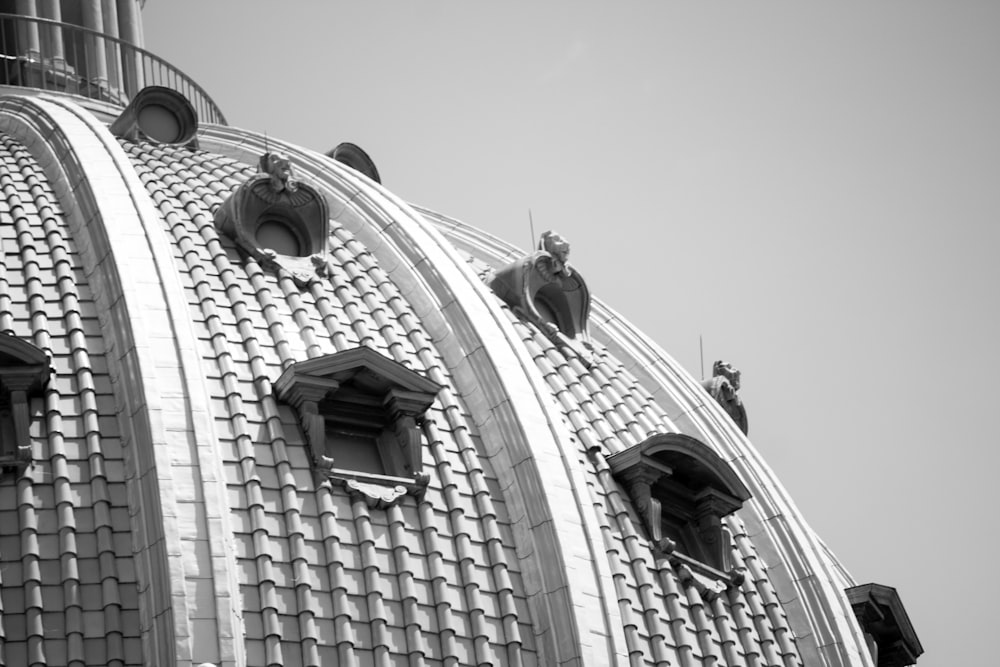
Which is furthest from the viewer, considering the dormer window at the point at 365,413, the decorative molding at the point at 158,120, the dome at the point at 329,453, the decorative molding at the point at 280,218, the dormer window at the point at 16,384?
the decorative molding at the point at 158,120

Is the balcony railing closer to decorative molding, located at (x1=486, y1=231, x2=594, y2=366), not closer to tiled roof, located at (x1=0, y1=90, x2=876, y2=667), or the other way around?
tiled roof, located at (x1=0, y1=90, x2=876, y2=667)

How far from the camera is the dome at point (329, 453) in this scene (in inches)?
1294

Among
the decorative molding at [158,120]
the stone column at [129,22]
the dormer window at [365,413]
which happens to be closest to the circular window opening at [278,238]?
the dormer window at [365,413]

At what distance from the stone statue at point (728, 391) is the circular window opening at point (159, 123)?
32.2ft

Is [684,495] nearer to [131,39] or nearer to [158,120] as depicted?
[158,120]

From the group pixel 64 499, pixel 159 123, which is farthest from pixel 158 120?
pixel 64 499

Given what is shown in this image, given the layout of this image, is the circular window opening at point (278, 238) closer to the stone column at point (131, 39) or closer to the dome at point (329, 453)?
the dome at point (329, 453)

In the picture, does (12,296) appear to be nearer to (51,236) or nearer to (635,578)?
(51,236)

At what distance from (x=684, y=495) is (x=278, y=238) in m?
7.07

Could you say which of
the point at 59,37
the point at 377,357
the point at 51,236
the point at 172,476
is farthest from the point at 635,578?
the point at 59,37

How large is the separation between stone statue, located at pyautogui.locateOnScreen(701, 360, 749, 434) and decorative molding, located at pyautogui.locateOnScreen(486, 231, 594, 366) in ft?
11.3

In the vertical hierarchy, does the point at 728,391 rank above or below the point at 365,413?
above

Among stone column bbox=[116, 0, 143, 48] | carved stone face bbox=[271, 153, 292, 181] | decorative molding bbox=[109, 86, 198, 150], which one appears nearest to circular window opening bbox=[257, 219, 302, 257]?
carved stone face bbox=[271, 153, 292, 181]

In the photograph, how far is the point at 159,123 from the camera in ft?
144
